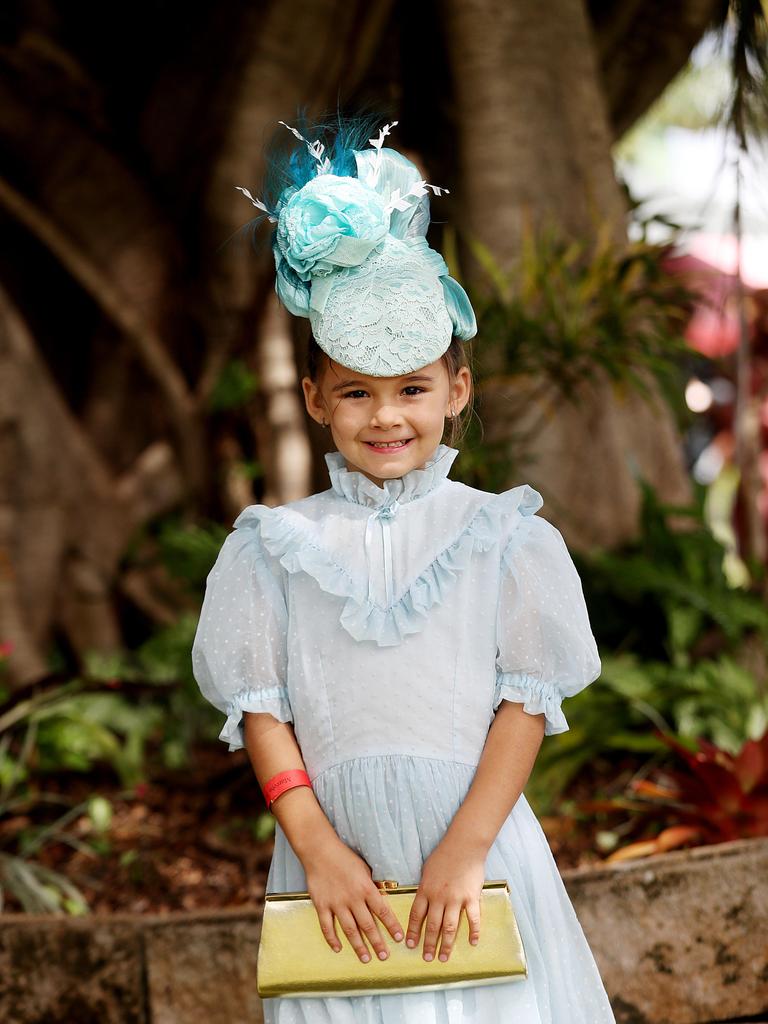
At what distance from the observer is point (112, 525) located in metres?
4.98

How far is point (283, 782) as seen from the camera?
172 cm

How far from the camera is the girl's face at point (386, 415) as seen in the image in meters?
1.74

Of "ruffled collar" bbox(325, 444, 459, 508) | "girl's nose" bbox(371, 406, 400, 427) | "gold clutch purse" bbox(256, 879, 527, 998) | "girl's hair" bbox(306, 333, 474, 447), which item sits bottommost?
"gold clutch purse" bbox(256, 879, 527, 998)

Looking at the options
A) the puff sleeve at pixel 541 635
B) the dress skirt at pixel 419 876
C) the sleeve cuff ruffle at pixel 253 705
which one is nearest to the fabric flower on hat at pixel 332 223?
the puff sleeve at pixel 541 635

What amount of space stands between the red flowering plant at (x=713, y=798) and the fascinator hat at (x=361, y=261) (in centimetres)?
162

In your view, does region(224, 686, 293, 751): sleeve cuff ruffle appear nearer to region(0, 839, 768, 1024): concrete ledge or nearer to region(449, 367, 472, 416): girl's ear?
region(449, 367, 472, 416): girl's ear

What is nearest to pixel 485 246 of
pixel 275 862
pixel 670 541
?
pixel 670 541

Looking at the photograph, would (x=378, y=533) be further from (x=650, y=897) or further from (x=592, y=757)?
(x=592, y=757)

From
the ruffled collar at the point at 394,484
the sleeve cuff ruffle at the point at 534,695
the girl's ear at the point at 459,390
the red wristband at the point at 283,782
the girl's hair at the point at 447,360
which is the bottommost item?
the red wristband at the point at 283,782

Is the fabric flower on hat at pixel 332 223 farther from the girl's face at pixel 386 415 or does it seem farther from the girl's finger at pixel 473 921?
the girl's finger at pixel 473 921

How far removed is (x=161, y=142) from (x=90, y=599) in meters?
1.94

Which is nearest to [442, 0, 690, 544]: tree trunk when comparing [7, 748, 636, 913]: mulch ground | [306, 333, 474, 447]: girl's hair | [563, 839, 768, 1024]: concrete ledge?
[7, 748, 636, 913]: mulch ground

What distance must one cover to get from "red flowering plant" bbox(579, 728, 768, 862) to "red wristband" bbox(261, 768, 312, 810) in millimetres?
1502

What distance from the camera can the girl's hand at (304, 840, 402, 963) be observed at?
63.4 inches
